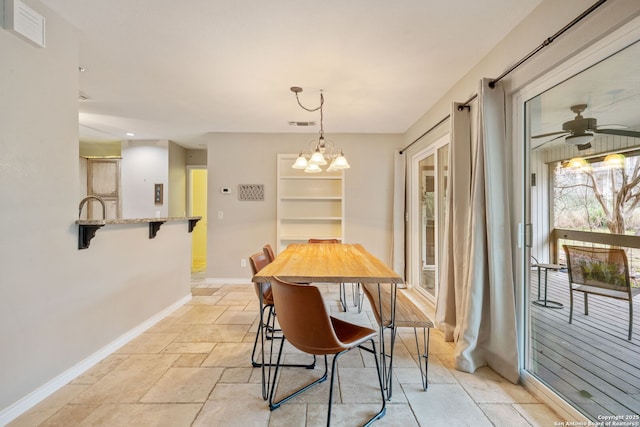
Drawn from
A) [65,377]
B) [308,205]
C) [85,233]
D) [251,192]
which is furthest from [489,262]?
[251,192]

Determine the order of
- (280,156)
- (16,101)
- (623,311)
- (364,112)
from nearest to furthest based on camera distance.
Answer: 1. (623,311)
2. (16,101)
3. (364,112)
4. (280,156)

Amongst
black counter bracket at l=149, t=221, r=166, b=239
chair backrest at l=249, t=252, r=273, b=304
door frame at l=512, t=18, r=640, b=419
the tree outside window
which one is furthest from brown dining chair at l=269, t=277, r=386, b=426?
black counter bracket at l=149, t=221, r=166, b=239

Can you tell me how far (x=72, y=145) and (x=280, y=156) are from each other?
2.89 m

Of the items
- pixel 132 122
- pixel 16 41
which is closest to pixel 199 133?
pixel 132 122

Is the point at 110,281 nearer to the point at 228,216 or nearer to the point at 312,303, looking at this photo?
the point at 312,303

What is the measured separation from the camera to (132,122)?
4.20 m

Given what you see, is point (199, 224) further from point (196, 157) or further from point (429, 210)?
point (429, 210)

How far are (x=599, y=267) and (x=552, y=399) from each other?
0.85 metres

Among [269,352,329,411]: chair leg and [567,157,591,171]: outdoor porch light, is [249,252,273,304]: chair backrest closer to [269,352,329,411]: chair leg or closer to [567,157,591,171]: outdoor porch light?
[269,352,329,411]: chair leg

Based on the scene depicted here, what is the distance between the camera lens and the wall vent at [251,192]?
4.62 metres

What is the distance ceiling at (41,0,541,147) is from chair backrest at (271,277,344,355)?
5.65 ft

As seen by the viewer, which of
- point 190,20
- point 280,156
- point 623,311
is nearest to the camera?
point 623,311

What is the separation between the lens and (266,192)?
4.63 m

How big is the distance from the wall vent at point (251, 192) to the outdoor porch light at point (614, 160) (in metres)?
3.99
